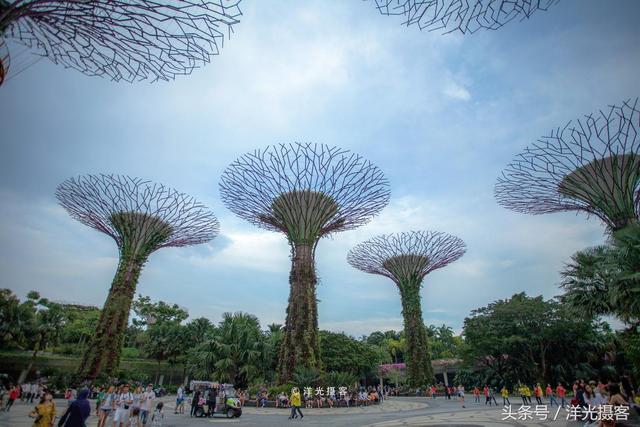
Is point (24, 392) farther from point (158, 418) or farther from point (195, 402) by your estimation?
point (158, 418)

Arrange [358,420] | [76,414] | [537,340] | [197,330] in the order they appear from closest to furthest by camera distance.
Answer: [76,414], [358,420], [537,340], [197,330]

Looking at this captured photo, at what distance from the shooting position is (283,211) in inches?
840

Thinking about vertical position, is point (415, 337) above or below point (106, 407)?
above

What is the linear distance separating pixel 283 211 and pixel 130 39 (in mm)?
15372

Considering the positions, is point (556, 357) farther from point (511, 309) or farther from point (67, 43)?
point (67, 43)

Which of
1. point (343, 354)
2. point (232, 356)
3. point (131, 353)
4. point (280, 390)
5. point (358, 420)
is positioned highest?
point (131, 353)

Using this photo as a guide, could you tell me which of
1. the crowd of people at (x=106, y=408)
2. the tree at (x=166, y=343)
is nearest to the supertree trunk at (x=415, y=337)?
the tree at (x=166, y=343)

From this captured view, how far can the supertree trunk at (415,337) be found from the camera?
97.0 feet

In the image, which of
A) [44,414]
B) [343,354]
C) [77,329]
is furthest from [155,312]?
[44,414]

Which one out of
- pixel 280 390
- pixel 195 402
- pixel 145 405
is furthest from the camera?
pixel 280 390

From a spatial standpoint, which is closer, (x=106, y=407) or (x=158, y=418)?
(x=106, y=407)

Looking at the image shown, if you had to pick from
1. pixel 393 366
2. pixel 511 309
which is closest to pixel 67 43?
pixel 511 309

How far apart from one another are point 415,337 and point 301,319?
1498 cm

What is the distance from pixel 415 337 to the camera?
30.5 meters
